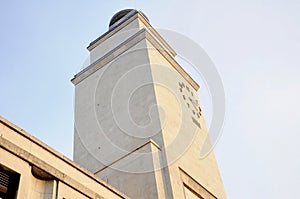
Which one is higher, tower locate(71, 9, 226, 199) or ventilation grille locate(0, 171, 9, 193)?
tower locate(71, 9, 226, 199)

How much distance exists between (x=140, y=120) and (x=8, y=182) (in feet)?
23.9

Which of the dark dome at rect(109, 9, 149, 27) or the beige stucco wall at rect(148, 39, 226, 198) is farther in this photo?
the dark dome at rect(109, 9, 149, 27)

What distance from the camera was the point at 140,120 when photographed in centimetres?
1381

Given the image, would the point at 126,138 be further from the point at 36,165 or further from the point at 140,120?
the point at 36,165

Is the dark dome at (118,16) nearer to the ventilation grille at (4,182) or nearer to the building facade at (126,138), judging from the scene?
the building facade at (126,138)

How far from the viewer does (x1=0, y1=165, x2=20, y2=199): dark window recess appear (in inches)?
270

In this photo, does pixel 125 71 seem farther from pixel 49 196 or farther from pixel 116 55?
pixel 49 196

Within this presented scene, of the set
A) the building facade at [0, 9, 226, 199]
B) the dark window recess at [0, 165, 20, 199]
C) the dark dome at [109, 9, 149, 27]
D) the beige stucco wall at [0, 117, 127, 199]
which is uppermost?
the dark dome at [109, 9, 149, 27]

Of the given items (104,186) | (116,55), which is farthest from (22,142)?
(116,55)

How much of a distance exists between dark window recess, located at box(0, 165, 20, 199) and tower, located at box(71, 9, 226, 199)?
489 cm

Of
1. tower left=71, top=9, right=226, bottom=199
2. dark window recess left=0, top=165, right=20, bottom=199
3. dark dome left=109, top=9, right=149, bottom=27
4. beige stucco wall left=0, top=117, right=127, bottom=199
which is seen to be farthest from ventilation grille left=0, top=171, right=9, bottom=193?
dark dome left=109, top=9, right=149, bottom=27

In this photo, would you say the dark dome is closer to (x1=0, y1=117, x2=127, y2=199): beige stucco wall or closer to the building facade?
the building facade

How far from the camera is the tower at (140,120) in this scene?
1200cm

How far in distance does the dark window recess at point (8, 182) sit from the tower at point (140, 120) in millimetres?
4892
